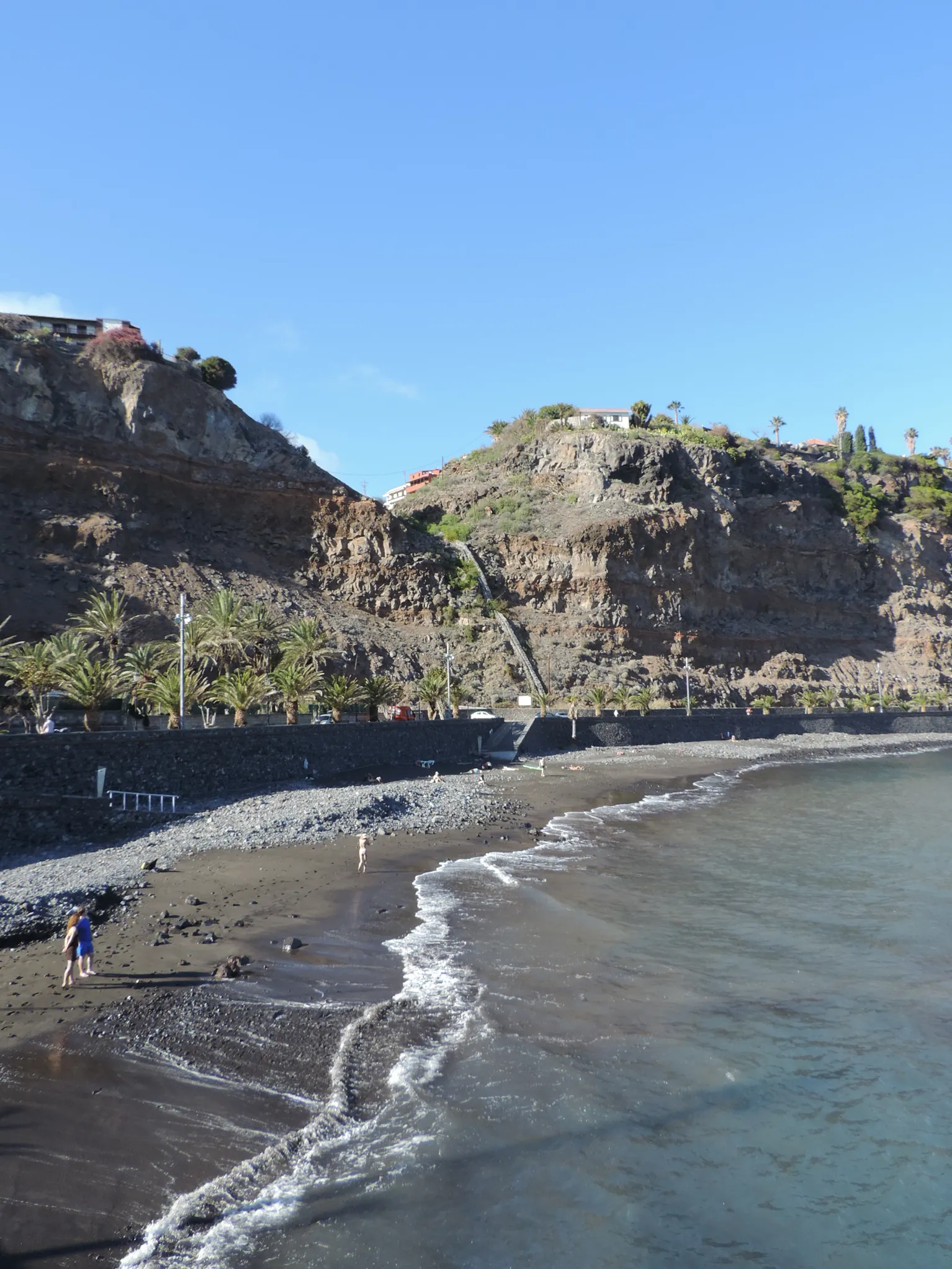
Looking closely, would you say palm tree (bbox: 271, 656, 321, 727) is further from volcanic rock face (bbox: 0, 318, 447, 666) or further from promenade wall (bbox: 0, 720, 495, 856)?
volcanic rock face (bbox: 0, 318, 447, 666)

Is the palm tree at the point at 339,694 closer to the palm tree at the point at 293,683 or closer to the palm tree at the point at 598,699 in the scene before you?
the palm tree at the point at 293,683

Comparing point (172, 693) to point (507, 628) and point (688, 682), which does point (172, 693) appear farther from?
point (688, 682)

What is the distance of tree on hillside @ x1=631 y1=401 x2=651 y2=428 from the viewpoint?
104 metres

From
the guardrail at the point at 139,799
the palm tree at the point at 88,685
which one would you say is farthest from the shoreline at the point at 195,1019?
the palm tree at the point at 88,685

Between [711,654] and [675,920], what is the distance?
211ft

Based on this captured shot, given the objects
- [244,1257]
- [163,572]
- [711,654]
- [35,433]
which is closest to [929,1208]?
[244,1257]

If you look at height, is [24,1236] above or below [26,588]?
below

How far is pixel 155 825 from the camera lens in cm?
2358

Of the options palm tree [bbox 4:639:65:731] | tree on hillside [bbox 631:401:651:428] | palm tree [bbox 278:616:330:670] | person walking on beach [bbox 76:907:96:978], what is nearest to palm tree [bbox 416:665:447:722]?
palm tree [bbox 278:616:330:670]

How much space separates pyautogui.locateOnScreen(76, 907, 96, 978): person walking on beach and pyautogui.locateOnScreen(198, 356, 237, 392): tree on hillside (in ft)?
201

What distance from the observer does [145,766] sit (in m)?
25.5

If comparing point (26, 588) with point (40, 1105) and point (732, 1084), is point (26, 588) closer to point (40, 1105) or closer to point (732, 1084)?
point (40, 1105)

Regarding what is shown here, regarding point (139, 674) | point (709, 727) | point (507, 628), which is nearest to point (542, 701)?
point (507, 628)

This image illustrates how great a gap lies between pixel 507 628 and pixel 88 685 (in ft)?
148
